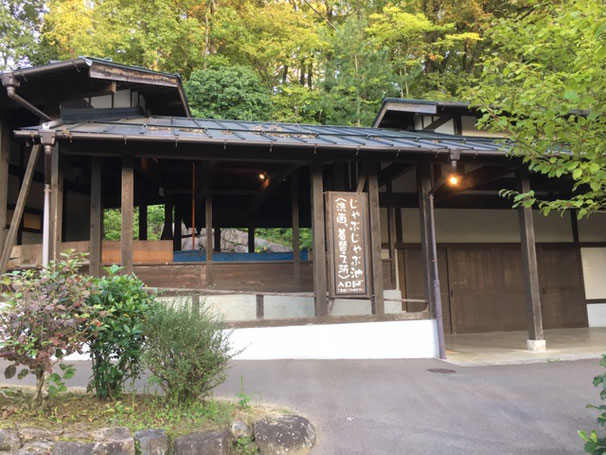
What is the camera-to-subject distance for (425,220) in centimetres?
823

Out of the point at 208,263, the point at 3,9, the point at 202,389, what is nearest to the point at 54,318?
the point at 202,389

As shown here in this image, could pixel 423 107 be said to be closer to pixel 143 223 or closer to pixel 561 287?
pixel 561 287

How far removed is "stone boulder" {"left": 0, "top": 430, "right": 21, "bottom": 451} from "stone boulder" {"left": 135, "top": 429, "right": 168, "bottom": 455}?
89cm

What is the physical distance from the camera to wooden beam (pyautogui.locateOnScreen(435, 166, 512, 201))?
339 inches

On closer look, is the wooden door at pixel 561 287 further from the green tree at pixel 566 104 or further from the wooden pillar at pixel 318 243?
the green tree at pixel 566 104

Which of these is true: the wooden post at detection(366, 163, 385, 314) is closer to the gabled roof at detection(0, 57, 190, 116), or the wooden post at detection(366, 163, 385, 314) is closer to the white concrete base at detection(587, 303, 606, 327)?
the gabled roof at detection(0, 57, 190, 116)

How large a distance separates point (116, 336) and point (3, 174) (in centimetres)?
575

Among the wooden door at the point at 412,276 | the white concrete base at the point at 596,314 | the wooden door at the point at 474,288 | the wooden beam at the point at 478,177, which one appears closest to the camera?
the wooden beam at the point at 478,177

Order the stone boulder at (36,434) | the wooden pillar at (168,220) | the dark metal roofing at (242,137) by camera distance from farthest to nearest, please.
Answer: the wooden pillar at (168,220) < the dark metal roofing at (242,137) < the stone boulder at (36,434)

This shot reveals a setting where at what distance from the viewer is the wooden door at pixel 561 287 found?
11602 mm

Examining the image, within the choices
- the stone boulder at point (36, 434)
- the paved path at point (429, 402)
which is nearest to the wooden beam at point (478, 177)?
the paved path at point (429, 402)

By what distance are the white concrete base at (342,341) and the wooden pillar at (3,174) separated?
15.3 ft

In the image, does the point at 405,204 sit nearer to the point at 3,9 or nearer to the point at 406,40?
the point at 406,40

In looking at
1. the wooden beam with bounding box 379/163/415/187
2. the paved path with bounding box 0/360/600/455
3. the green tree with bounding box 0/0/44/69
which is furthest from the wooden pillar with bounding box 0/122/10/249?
the green tree with bounding box 0/0/44/69
